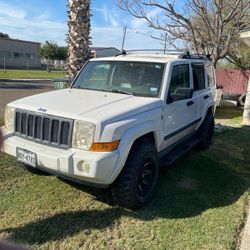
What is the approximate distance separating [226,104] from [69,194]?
1450 centimetres

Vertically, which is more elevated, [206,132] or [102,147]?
[102,147]

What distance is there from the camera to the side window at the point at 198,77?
620 centimetres

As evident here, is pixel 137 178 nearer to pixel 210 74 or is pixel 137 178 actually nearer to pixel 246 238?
pixel 246 238

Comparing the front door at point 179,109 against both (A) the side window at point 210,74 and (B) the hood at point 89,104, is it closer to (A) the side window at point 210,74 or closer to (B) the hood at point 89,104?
(B) the hood at point 89,104

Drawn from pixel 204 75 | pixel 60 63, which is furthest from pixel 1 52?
pixel 204 75

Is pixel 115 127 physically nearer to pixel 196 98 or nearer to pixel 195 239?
pixel 195 239

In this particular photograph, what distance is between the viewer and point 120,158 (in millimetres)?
3670

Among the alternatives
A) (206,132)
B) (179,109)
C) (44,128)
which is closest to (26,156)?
(44,128)

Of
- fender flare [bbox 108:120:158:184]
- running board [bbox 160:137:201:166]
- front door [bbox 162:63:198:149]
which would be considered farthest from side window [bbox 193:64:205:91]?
fender flare [bbox 108:120:158:184]

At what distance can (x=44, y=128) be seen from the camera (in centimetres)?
387

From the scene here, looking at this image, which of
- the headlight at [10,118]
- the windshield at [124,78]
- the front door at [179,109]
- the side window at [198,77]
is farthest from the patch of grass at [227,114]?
the headlight at [10,118]

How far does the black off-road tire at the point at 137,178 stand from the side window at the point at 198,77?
95.3 inches

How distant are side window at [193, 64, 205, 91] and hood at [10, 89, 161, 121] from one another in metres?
1.97

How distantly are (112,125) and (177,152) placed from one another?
7.26 feet
